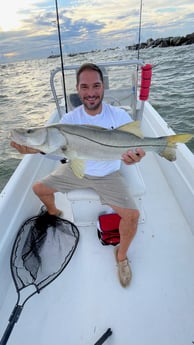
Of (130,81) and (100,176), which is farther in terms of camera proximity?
(130,81)

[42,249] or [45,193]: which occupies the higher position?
[45,193]

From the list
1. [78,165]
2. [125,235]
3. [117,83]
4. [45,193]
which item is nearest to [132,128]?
[78,165]

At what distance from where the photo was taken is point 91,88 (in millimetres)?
2371

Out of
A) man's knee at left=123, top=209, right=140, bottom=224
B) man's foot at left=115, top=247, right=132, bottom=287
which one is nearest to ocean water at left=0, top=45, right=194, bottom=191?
man's knee at left=123, top=209, right=140, bottom=224

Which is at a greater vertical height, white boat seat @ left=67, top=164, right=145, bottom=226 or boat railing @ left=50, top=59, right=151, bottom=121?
boat railing @ left=50, top=59, right=151, bottom=121

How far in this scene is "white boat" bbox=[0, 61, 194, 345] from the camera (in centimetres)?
199

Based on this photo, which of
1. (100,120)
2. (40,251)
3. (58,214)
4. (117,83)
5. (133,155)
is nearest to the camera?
(133,155)

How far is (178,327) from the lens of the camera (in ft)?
6.45

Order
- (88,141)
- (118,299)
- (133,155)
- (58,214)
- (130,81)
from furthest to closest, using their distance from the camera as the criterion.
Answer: (130,81) → (58,214) → (118,299) → (133,155) → (88,141)

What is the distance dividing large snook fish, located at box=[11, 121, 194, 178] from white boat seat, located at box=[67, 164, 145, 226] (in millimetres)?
614

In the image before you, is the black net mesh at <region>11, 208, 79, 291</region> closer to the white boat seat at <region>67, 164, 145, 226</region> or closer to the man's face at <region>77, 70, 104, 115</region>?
the white boat seat at <region>67, 164, 145, 226</region>

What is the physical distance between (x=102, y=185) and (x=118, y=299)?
37.8 inches

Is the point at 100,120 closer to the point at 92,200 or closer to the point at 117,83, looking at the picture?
the point at 92,200

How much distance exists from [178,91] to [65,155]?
31.5ft
